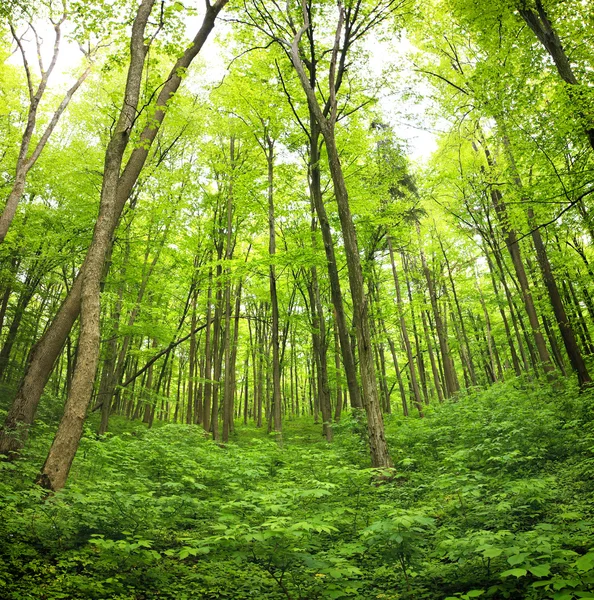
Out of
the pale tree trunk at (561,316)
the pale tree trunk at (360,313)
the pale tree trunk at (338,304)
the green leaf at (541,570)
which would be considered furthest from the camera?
the pale tree trunk at (338,304)

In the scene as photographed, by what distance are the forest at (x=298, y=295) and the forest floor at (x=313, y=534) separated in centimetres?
4

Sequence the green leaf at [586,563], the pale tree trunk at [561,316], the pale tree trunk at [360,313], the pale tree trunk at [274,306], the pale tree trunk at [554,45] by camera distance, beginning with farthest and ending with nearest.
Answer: the pale tree trunk at [274,306] → the pale tree trunk at [561,316] → the pale tree trunk at [360,313] → the pale tree trunk at [554,45] → the green leaf at [586,563]

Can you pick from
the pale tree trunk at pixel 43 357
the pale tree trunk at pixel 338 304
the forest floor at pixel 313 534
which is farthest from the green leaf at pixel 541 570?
the pale tree trunk at pixel 338 304

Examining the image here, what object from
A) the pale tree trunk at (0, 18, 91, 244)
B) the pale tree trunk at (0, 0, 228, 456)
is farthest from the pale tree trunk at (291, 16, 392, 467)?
the pale tree trunk at (0, 18, 91, 244)

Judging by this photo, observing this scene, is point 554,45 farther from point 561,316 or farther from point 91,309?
point 91,309

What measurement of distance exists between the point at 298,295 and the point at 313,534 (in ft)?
59.8

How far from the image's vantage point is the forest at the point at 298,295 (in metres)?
3.59

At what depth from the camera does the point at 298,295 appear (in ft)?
74.1

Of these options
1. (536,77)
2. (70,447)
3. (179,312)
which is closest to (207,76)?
(179,312)

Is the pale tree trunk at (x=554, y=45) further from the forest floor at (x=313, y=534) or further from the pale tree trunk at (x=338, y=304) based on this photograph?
the pale tree trunk at (x=338, y=304)

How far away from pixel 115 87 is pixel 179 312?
969cm

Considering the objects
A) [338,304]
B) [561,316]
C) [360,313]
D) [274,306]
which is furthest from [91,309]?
[561,316]

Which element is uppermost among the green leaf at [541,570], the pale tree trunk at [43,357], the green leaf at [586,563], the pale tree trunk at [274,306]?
the pale tree trunk at [274,306]

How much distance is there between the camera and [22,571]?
333 centimetres
